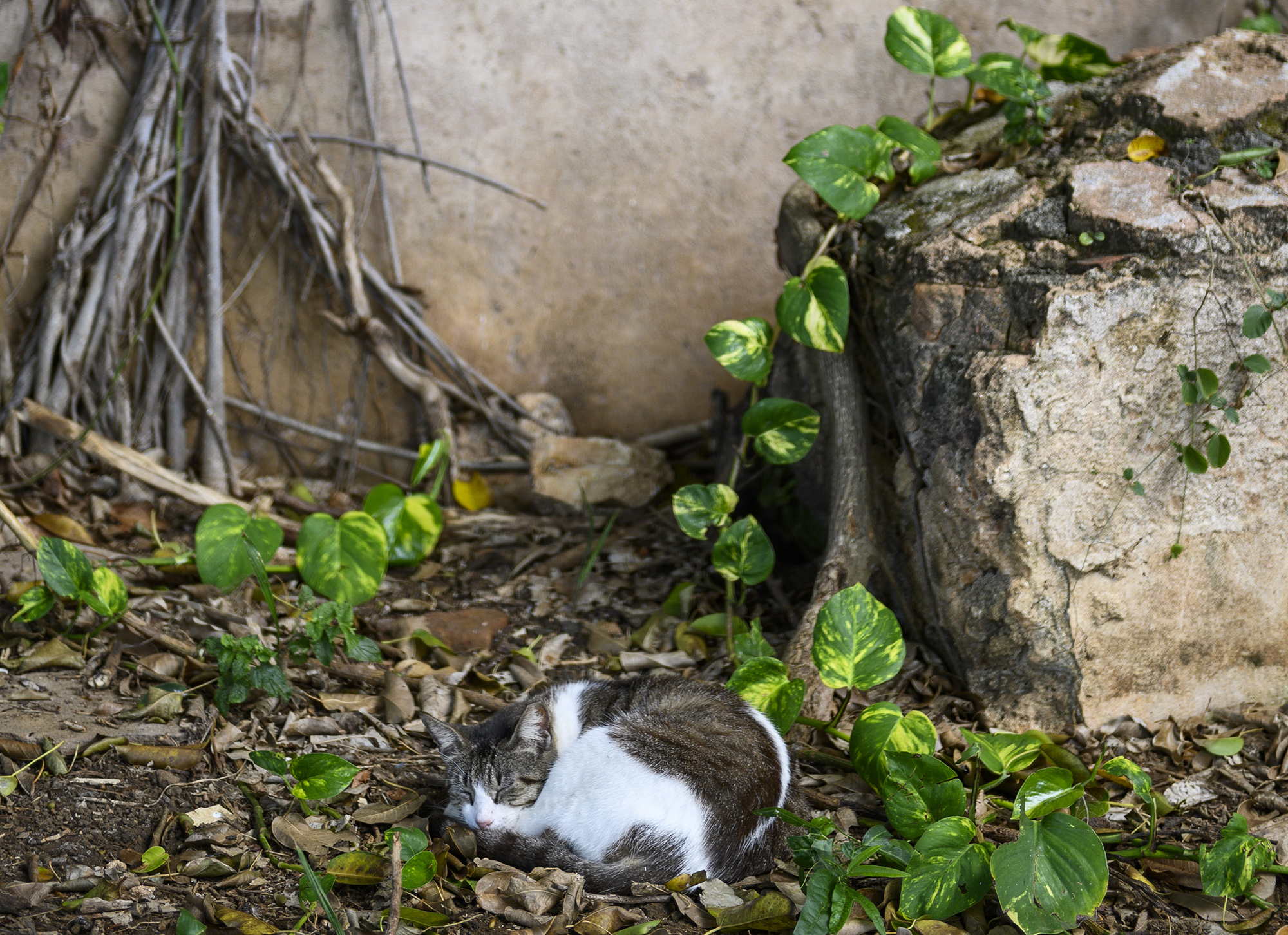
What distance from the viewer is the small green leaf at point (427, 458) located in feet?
10.8

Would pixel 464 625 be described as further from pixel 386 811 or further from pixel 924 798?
pixel 924 798

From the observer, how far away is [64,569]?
2262 millimetres

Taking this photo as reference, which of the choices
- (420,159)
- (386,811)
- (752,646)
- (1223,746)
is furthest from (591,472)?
(1223,746)

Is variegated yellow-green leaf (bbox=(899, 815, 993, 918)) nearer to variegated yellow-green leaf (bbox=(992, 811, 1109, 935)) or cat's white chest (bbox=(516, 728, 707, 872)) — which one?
variegated yellow-green leaf (bbox=(992, 811, 1109, 935))

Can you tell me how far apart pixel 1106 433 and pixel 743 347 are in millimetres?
942

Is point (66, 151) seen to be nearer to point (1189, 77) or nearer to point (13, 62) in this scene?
point (13, 62)

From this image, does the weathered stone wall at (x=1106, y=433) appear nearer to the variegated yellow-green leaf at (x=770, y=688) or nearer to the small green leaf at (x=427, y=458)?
the variegated yellow-green leaf at (x=770, y=688)

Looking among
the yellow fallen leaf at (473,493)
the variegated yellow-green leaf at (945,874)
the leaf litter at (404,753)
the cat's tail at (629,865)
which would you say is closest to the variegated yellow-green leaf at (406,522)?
the leaf litter at (404,753)

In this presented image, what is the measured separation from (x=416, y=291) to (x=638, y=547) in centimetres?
131

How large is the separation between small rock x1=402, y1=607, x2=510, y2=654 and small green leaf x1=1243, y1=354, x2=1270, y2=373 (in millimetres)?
2112

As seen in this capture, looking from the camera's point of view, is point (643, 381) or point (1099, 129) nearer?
point (1099, 129)

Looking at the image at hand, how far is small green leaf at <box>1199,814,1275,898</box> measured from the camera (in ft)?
5.73

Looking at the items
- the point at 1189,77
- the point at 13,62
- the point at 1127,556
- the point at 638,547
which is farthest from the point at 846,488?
the point at 13,62

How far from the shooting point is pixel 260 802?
1.97 m
